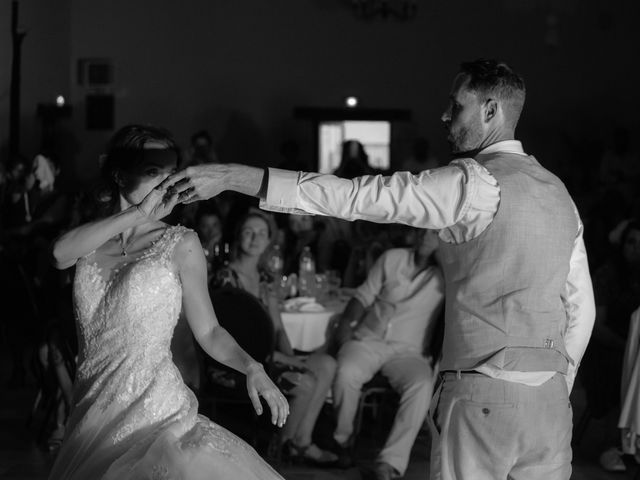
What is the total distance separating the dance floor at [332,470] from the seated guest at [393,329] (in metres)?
0.21

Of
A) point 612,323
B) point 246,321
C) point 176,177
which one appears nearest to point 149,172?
point 176,177

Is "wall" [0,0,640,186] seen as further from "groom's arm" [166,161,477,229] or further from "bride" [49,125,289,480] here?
"groom's arm" [166,161,477,229]

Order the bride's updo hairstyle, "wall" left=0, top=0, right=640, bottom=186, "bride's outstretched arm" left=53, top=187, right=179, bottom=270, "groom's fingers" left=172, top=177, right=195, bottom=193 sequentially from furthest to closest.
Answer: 1. "wall" left=0, top=0, right=640, bottom=186
2. the bride's updo hairstyle
3. "bride's outstretched arm" left=53, top=187, right=179, bottom=270
4. "groom's fingers" left=172, top=177, right=195, bottom=193

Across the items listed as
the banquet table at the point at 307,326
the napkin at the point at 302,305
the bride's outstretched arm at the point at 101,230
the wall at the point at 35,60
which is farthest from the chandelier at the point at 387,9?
the bride's outstretched arm at the point at 101,230

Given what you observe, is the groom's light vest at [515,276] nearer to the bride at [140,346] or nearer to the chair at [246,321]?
the bride at [140,346]

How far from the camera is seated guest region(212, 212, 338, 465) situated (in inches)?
183

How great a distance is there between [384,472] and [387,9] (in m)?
8.09

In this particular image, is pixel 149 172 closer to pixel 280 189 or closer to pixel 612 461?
pixel 280 189

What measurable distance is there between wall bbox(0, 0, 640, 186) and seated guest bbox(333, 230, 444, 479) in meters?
6.87

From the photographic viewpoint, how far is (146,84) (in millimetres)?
11422

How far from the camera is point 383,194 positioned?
6.64ft

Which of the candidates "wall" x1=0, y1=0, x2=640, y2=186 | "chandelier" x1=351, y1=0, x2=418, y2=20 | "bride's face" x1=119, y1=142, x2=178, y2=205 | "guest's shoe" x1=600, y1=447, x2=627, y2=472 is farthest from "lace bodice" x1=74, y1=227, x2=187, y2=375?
"chandelier" x1=351, y1=0, x2=418, y2=20

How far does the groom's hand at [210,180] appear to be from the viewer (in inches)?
78.3

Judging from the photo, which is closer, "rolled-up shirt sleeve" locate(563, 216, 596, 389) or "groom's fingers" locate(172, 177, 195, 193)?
"groom's fingers" locate(172, 177, 195, 193)
